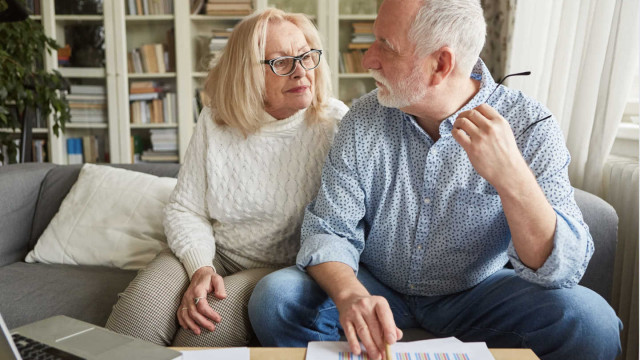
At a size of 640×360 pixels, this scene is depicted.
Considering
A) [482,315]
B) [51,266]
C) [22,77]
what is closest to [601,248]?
[482,315]

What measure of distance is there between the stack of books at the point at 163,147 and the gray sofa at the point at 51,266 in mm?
1557

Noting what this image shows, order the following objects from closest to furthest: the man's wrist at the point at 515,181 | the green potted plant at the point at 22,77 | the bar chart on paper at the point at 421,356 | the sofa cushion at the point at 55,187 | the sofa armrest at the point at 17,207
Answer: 1. the bar chart on paper at the point at 421,356
2. the man's wrist at the point at 515,181
3. the sofa armrest at the point at 17,207
4. the sofa cushion at the point at 55,187
5. the green potted plant at the point at 22,77

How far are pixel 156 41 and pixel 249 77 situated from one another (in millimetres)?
A: 2358

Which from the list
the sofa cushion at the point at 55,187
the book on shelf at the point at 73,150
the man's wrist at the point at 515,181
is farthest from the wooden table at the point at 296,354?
the book on shelf at the point at 73,150

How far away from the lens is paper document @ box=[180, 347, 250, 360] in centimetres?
85

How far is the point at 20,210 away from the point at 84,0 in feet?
6.82

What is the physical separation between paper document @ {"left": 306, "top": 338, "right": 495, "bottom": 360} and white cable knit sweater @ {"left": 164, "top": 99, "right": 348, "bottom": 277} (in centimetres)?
57

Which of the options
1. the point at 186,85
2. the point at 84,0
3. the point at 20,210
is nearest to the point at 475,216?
the point at 20,210

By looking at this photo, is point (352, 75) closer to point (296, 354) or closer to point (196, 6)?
point (196, 6)

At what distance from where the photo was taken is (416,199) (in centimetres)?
122

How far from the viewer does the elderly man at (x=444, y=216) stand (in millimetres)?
1014

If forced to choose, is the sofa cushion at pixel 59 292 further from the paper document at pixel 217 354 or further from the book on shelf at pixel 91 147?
the book on shelf at pixel 91 147

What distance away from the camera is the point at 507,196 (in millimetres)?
1006

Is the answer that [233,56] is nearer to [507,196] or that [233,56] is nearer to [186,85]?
[507,196]
